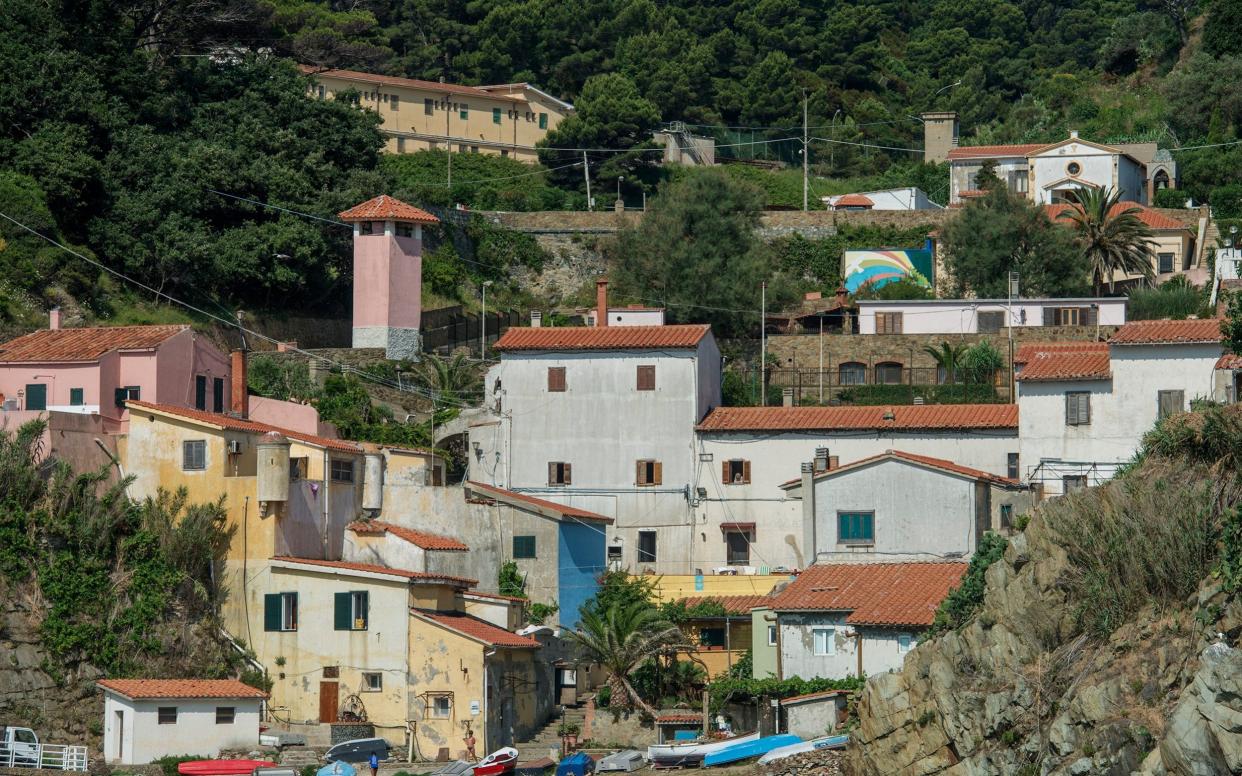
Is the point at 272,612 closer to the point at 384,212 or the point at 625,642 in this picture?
the point at 625,642

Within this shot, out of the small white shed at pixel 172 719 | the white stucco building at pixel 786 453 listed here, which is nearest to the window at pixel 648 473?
the white stucco building at pixel 786 453

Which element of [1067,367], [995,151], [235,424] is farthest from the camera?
[995,151]

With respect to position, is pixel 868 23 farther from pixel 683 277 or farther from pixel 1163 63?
pixel 683 277

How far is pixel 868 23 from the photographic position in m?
143

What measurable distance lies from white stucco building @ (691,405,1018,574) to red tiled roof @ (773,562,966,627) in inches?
309

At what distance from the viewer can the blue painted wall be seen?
213 feet

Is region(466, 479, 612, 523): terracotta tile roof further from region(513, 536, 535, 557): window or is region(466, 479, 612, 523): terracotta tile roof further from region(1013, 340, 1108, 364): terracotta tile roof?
region(1013, 340, 1108, 364): terracotta tile roof

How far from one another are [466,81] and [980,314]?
54.0 m

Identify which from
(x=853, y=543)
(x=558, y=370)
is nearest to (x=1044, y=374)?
(x=853, y=543)

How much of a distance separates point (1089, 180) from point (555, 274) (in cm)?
2403

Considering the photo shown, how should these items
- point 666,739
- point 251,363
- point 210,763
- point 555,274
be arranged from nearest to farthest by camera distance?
point 210,763 → point 666,739 → point 251,363 → point 555,274

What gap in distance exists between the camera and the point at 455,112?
11925cm

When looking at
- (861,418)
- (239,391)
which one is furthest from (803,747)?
(239,391)

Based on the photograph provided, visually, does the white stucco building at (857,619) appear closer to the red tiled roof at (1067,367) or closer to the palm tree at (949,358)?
the red tiled roof at (1067,367)
